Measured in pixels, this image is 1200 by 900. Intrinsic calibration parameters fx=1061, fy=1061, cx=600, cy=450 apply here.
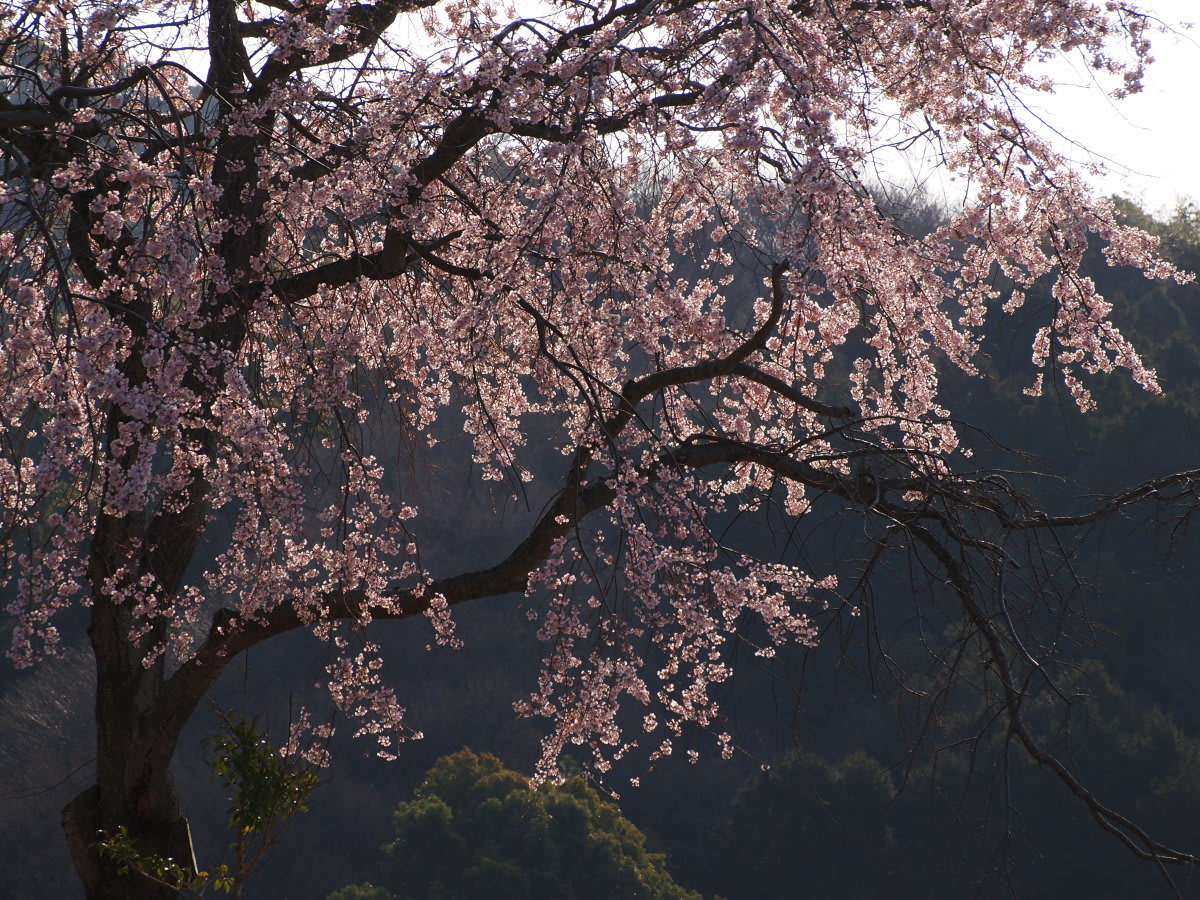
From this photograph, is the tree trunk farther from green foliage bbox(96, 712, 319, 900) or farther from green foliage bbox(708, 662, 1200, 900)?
green foliage bbox(708, 662, 1200, 900)

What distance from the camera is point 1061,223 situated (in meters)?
4.30

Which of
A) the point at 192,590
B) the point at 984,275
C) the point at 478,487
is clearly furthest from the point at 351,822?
the point at 984,275

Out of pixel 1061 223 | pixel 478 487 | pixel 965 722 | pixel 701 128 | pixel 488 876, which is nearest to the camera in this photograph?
pixel 701 128

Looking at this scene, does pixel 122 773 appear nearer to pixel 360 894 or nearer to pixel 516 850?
pixel 360 894

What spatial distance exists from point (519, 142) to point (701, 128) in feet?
5.25

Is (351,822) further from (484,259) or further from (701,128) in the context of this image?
(701,128)

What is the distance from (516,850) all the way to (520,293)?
9884 mm

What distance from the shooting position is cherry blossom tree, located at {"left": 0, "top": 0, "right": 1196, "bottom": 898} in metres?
3.27

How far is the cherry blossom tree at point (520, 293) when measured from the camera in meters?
3.27

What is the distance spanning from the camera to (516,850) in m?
12.6

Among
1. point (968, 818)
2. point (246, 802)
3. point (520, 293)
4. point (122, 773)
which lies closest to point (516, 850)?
point (968, 818)

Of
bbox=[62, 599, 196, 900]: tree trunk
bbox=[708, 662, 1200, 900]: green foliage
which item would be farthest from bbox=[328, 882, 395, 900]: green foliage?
bbox=[62, 599, 196, 900]: tree trunk

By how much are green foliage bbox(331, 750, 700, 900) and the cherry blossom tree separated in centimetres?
808

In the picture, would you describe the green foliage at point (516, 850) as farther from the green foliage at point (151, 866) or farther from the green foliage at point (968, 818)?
the green foliage at point (151, 866)
